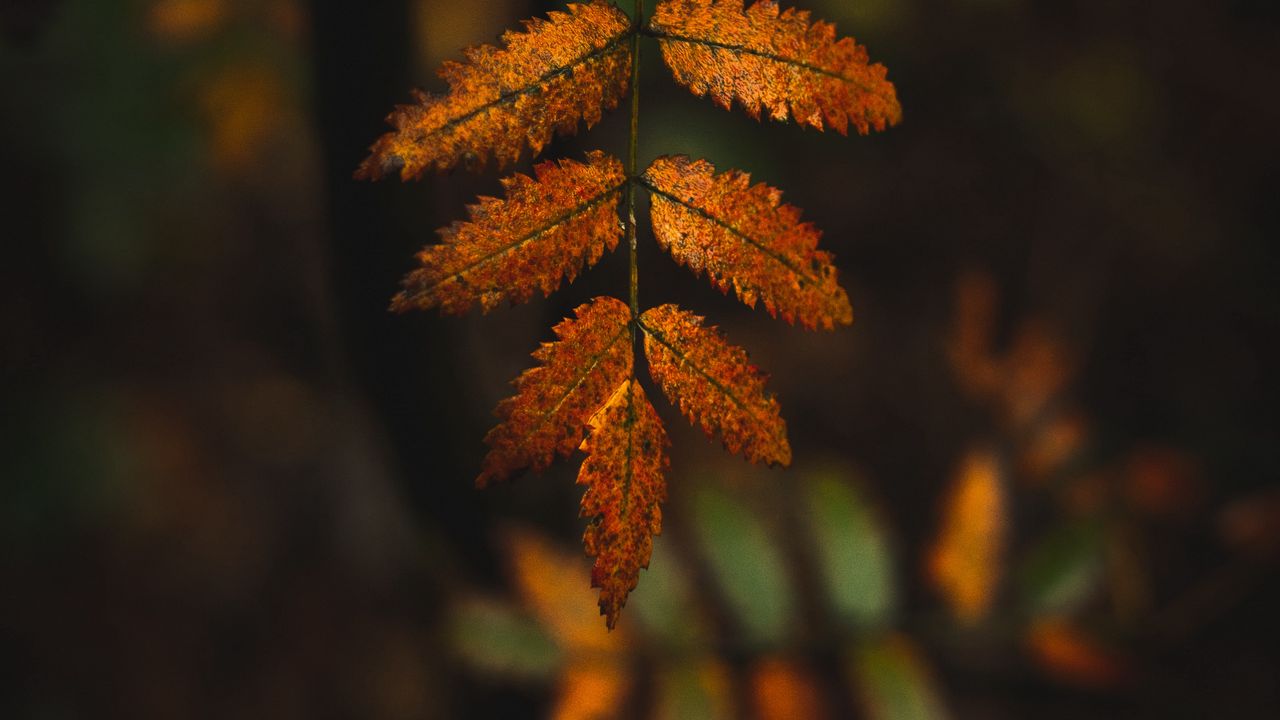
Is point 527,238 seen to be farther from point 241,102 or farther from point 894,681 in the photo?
point 241,102

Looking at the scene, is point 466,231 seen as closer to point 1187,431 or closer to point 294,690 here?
point 294,690

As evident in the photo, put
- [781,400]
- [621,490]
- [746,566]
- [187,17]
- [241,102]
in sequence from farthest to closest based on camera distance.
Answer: [781,400] → [241,102] → [187,17] → [746,566] → [621,490]

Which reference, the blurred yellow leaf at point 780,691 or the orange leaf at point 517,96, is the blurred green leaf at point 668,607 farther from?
the orange leaf at point 517,96

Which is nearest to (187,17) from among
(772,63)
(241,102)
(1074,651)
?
(241,102)

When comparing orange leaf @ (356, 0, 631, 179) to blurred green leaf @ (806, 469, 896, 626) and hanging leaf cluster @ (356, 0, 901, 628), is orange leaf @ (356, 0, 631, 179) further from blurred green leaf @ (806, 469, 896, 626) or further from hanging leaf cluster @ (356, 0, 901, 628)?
blurred green leaf @ (806, 469, 896, 626)

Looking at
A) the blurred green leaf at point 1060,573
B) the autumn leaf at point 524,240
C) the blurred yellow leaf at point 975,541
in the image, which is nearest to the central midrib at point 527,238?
the autumn leaf at point 524,240

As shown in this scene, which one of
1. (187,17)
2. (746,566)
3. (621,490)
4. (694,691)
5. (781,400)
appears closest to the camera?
(621,490)

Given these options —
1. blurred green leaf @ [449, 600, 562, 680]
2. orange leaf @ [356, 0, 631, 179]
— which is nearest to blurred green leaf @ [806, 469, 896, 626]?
blurred green leaf @ [449, 600, 562, 680]
